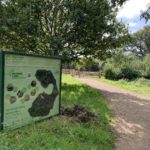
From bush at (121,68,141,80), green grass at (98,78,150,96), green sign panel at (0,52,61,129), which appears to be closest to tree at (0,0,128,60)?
green grass at (98,78,150,96)

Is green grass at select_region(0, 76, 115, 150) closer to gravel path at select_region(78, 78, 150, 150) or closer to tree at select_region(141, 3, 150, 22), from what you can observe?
gravel path at select_region(78, 78, 150, 150)

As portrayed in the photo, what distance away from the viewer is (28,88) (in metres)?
7.88

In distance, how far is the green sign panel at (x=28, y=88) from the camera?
23.3 ft

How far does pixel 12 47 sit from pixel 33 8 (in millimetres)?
3572

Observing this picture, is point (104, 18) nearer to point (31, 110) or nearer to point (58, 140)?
point (31, 110)

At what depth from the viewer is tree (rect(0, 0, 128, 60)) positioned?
18.1 m

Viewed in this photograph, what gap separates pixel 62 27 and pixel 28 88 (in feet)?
40.2

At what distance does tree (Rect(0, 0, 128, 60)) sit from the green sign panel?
9.22 m

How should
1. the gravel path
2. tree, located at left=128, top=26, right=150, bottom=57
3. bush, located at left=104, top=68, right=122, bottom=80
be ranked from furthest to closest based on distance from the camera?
tree, located at left=128, top=26, right=150, bottom=57, bush, located at left=104, top=68, right=122, bottom=80, the gravel path

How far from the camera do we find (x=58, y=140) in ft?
21.5

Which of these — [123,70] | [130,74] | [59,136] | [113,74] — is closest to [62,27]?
[59,136]

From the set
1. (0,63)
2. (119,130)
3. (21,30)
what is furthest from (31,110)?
(21,30)

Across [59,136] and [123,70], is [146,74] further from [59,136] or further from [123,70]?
[59,136]

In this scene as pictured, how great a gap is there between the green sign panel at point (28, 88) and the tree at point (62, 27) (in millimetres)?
9220
